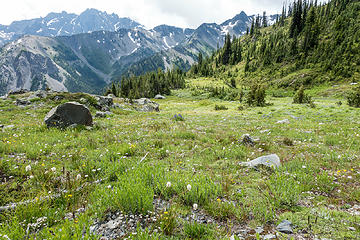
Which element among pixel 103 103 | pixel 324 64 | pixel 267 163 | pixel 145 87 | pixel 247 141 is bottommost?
pixel 247 141

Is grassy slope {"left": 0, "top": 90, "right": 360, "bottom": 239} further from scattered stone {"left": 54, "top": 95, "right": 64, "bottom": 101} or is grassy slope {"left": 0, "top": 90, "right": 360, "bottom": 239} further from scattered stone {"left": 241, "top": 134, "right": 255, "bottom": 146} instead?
scattered stone {"left": 54, "top": 95, "right": 64, "bottom": 101}

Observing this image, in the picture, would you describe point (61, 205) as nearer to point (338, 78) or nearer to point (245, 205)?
point (245, 205)

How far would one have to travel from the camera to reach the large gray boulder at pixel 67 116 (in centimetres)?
1233

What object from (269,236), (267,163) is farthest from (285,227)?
(267,163)

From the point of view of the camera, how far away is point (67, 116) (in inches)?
503

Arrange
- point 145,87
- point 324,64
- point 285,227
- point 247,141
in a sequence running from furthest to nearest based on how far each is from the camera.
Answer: point 145,87 → point 324,64 → point 247,141 → point 285,227

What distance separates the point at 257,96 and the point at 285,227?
40623 millimetres

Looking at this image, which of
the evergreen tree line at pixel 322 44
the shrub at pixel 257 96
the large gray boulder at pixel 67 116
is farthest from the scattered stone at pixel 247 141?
the evergreen tree line at pixel 322 44

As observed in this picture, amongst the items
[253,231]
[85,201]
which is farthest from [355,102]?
[85,201]

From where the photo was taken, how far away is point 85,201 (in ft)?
13.0

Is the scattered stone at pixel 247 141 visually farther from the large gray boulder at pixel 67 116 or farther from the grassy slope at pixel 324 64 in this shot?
the grassy slope at pixel 324 64

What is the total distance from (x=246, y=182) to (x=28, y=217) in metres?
5.35

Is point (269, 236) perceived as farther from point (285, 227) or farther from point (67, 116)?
point (67, 116)

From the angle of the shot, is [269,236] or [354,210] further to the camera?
[354,210]
